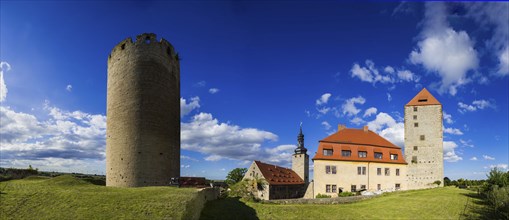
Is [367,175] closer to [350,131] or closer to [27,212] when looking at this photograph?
[350,131]

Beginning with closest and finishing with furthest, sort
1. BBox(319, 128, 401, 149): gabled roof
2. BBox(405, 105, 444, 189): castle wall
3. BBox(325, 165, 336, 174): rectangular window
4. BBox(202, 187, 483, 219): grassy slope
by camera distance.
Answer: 1. BBox(202, 187, 483, 219): grassy slope
2. BBox(325, 165, 336, 174): rectangular window
3. BBox(405, 105, 444, 189): castle wall
4. BBox(319, 128, 401, 149): gabled roof

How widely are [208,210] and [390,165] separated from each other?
31124 millimetres

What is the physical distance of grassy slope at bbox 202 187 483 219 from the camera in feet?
78.7

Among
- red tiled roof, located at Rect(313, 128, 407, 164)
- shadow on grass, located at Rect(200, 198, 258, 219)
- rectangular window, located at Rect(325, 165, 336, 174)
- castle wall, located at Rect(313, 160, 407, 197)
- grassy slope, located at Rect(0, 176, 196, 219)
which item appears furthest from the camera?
red tiled roof, located at Rect(313, 128, 407, 164)

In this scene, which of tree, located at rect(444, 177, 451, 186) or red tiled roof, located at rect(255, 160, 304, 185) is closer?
red tiled roof, located at rect(255, 160, 304, 185)

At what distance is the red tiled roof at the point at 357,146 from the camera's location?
42.8 m

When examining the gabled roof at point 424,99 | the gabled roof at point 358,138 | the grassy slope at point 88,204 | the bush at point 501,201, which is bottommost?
the bush at point 501,201

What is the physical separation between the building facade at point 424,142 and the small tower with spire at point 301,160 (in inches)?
620

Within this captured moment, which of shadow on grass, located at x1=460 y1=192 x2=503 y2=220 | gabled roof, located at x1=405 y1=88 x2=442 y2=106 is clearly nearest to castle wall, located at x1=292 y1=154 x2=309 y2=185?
gabled roof, located at x1=405 y1=88 x2=442 y2=106

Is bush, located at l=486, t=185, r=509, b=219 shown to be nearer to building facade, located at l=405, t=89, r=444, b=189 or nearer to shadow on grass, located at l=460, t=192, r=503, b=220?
shadow on grass, located at l=460, t=192, r=503, b=220

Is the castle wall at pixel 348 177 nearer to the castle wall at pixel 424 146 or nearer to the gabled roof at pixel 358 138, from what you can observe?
the gabled roof at pixel 358 138

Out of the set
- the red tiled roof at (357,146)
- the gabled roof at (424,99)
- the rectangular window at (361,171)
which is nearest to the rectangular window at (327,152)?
the red tiled roof at (357,146)

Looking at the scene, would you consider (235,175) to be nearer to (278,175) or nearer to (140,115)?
(278,175)

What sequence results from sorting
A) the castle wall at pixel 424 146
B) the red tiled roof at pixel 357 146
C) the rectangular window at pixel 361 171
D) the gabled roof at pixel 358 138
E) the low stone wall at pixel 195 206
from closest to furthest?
the low stone wall at pixel 195 206 < the rectangular window at pixel 361 171 < the red tiled roof at pixel 357 146 < the castle wall at pixel 424 146 < the gabled roof at pixel 358 138
